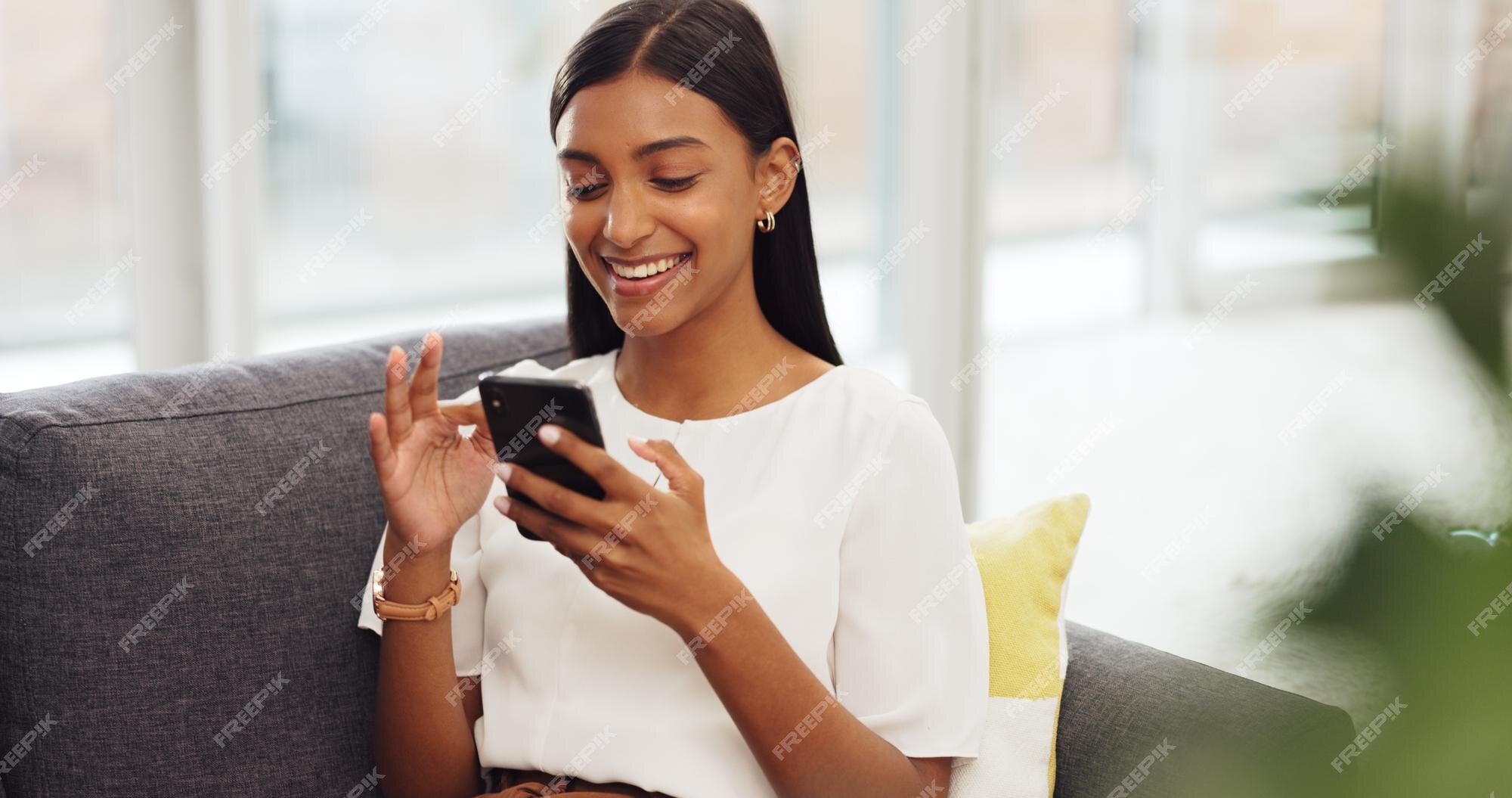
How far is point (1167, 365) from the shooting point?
2.33m

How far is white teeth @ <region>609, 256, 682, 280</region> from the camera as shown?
1.28 m

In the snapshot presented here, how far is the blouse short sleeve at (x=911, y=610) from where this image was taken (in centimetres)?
122

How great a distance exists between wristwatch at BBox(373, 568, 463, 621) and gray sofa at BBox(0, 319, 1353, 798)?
178 mm

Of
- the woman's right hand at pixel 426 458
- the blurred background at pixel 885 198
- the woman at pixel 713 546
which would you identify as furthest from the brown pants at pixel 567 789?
the blurred background at pixel 885 198

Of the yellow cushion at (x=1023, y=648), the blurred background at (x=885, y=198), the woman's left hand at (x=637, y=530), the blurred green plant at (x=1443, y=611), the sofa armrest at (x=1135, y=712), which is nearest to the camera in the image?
the blurred green plant at (x=1443, y=611)

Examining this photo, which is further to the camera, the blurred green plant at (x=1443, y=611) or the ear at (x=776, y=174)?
the ear at (x=776, y=174)

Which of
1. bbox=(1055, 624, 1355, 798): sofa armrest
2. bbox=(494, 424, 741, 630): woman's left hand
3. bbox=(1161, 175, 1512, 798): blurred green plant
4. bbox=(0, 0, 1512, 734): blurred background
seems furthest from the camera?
bbox=(0, 0, 1512, 734): blurred background

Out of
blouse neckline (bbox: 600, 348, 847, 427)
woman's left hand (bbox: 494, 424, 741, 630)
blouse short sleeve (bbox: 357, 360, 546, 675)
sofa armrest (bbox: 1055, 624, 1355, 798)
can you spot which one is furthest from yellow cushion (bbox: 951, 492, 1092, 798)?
blouse short sleeve (bbox: 357, 360, 546, 675)

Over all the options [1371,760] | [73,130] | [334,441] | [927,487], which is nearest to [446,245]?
[73,130]

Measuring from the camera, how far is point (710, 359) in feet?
4.58

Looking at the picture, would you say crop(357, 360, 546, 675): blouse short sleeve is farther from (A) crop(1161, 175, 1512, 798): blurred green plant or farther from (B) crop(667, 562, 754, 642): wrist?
(A) crop(1161, 175, 1512, 798): blurred green plant

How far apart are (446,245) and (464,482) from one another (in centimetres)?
180

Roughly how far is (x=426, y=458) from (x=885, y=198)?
A: 85.2 inches

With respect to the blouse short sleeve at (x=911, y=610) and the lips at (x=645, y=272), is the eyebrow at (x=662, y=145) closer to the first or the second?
the lips at (x=645, y=272)
